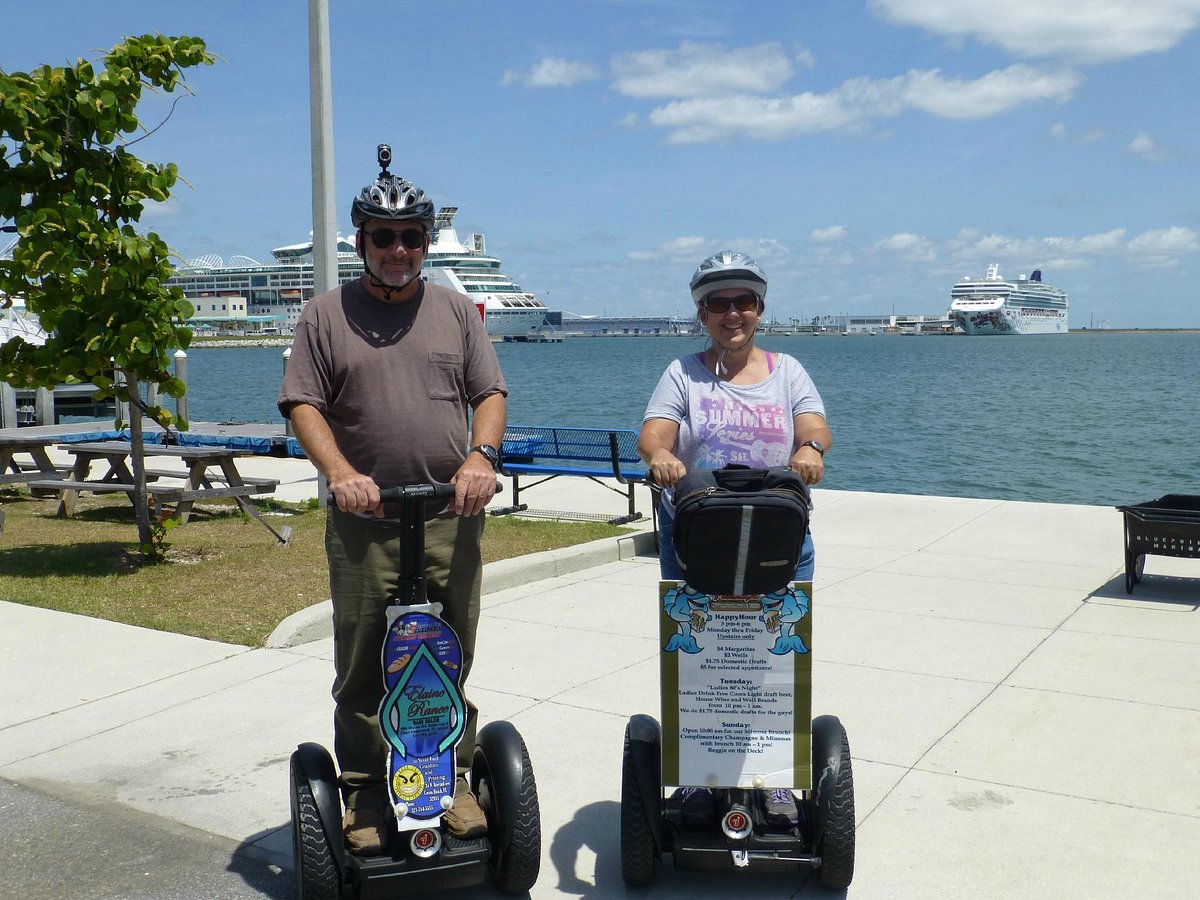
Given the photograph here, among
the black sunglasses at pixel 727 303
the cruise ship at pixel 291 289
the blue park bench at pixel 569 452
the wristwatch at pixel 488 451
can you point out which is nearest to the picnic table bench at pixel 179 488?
the blue park bench at pixel 569 452

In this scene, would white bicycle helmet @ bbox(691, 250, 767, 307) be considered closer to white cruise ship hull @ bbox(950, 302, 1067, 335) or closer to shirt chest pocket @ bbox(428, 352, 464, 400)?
shirt chest pocket @ bbox(428, 352, 464, 400)

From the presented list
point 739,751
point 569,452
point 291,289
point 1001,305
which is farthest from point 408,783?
point 1001,305

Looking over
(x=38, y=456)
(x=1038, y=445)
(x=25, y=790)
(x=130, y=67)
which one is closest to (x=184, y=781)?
(x=25, y=790)

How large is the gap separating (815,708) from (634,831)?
1.99 m

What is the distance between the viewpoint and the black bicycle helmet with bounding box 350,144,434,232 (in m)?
3.36

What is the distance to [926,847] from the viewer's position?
383 cm

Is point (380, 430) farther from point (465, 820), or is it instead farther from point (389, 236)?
point (465, 820)

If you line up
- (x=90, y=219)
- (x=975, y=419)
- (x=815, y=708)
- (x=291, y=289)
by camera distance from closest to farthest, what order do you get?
(x=815, y=708)
(x=90, y=219)
(x=975, y=419)
(x=291, y=289)

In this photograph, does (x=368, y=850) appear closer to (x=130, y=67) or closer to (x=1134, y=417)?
(x=130, y=67)

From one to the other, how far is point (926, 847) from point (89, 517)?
9.29 meters

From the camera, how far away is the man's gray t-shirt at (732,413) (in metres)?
3.54

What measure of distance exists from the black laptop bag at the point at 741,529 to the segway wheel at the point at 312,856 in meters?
1.24

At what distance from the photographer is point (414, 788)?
10.8 ft


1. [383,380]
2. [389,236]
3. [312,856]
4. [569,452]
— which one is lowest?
[312,856]
